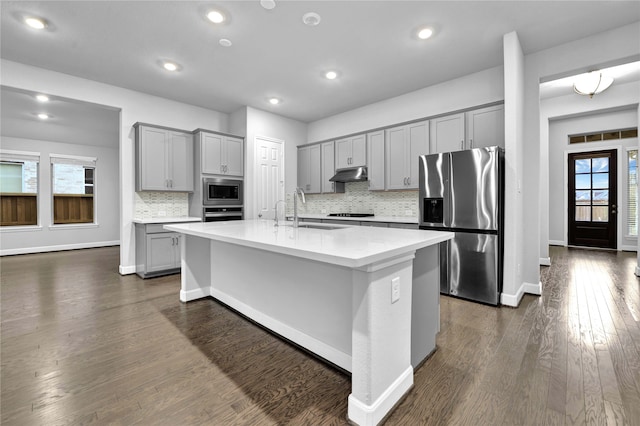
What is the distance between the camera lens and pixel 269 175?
5.70m

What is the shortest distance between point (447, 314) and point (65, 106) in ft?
22.0

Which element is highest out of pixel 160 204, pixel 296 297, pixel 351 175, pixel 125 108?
pixel 125 108

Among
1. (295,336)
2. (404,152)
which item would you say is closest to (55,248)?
(295,336)

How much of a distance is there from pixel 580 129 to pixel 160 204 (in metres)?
9.08

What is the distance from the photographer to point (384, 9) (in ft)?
8.81

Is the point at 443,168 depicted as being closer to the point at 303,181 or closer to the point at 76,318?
the point at 303,181

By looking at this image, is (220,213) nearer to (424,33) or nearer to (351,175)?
(351,175)

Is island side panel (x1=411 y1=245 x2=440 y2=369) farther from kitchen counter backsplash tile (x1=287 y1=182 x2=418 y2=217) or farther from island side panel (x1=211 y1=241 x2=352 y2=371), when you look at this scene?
kitchen counter backsplash tile (x1=287 y1=182 x2=418 y2=217)

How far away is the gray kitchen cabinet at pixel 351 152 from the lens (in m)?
5.07

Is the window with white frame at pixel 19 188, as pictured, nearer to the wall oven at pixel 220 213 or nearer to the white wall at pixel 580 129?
the wall oven at pixel 220 213

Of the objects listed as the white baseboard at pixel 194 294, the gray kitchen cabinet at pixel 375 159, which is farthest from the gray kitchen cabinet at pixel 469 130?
the white baseboard at pixel 194 294

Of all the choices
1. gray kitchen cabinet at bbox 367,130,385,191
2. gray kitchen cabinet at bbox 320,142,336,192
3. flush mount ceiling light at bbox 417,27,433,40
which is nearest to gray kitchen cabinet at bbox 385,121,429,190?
gray kitchen cabinet at bbox 367,130,385,191

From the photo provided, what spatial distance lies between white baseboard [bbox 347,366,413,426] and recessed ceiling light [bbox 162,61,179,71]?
13.7ft

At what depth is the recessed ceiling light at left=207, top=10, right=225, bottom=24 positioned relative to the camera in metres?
2.71
